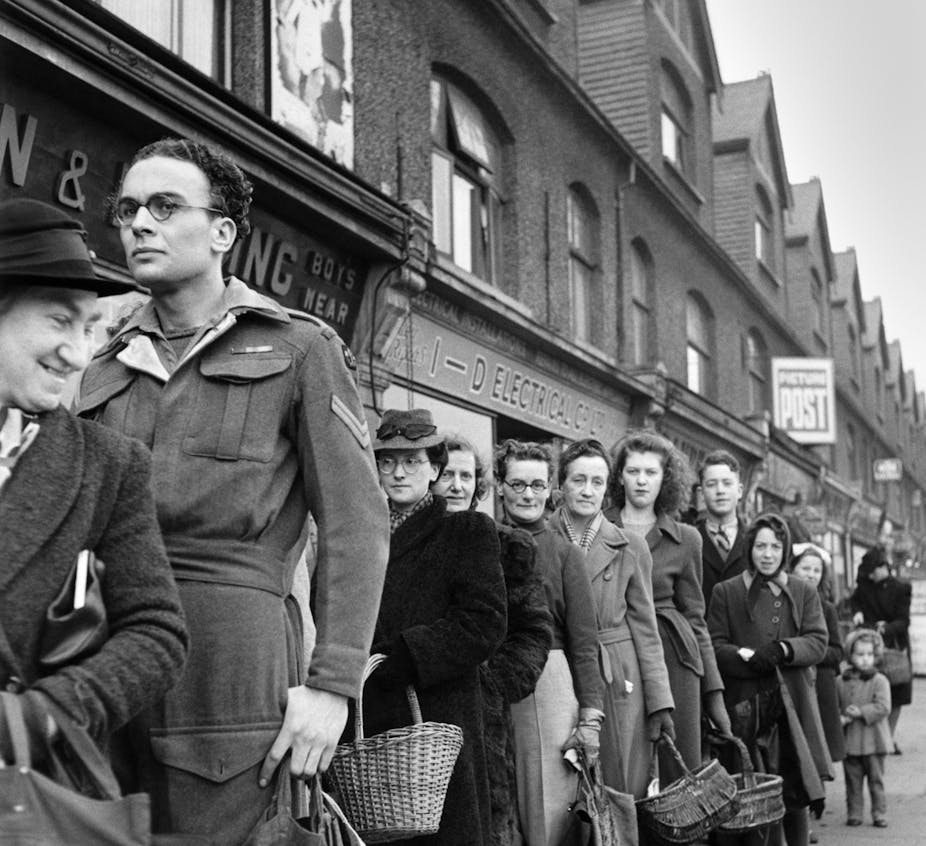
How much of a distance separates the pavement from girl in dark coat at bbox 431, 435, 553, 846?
3731mm

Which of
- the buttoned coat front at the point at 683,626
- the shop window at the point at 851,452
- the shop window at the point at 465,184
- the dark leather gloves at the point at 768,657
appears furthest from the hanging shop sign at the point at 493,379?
the shop window at the point at 851,452

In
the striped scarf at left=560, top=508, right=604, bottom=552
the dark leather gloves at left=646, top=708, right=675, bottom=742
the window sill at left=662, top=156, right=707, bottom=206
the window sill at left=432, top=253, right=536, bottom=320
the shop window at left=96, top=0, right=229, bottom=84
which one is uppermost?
the window sill at left=662, top=156, right=707, bottom=206

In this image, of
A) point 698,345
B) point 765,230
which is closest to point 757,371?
point 765,230

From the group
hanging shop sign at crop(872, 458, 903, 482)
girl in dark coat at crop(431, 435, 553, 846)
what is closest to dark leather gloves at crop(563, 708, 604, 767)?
girl in dark coat at crop(431, 435, 553, 846)

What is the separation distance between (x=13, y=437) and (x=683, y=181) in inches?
713

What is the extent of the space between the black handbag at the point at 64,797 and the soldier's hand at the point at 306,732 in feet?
1.57

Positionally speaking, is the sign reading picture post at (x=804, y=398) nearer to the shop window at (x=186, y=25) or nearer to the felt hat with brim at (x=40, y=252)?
the shop window at (x=186, y=25)

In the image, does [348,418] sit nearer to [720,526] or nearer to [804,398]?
[720,526]

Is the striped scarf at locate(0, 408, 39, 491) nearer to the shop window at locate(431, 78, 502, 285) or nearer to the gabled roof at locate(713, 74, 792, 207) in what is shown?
the shop window at locate(431, 78, 502, 285)

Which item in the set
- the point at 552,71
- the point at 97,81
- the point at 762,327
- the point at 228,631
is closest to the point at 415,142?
the point at 552,71

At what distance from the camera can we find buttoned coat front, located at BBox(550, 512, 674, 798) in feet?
19.2

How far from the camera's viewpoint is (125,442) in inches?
85.0

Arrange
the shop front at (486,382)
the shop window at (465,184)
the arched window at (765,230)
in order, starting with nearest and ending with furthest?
the shop front at (486,382)
the shop window at (465,184)
the arched window at (765,230)

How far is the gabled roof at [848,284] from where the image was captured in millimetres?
40069
